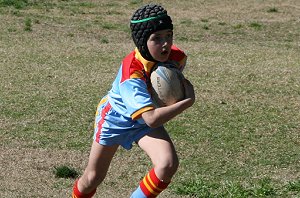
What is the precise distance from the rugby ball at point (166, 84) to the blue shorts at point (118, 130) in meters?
0.27

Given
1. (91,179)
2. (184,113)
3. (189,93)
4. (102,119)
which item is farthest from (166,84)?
(184,113)

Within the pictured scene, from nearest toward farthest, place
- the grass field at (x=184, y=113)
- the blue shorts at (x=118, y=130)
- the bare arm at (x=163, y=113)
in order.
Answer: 1. the bare arm at (x=163, y=113)
2. the blue shorts at (x=118, y=130)
3. the grass field at (x=184, y=113)

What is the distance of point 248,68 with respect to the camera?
1256 cm

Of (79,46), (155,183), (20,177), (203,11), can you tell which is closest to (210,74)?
(79,46)

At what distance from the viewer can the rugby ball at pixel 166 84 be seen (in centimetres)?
534

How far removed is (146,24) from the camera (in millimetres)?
5348

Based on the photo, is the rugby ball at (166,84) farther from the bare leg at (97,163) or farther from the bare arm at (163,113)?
the bare leg at (97,163)

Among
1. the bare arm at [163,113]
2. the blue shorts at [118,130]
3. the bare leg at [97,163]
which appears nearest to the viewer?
the bare arm at [163,113]

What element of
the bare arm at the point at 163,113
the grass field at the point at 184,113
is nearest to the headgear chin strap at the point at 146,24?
the bare arm at the point at 163,113

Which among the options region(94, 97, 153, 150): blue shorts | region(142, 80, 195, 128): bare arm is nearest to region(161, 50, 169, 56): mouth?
region(142, 80, 195, 128): bare arm

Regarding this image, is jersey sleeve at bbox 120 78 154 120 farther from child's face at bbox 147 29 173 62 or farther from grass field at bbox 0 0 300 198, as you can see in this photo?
grass field at bbox 0 0 300 198

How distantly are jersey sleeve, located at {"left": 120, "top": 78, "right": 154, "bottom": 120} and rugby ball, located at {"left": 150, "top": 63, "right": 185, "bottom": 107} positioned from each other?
0.09m

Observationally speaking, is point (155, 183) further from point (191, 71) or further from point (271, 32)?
point (271, 32)

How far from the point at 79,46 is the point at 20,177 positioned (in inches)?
278
